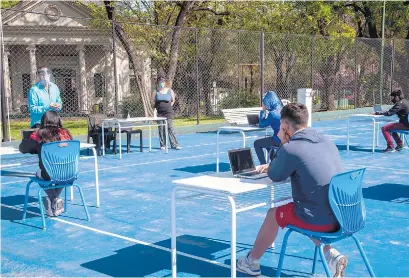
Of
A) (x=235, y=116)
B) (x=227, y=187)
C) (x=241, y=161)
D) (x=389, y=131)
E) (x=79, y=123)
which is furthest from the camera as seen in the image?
(x=79, y=123)

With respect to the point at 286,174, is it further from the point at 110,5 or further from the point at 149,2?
the point at 149,2

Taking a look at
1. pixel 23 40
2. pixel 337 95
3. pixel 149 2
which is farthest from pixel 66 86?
pixel 337 95

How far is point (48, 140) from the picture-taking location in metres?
6.55

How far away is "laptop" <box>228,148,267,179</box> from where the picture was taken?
15.1 feet

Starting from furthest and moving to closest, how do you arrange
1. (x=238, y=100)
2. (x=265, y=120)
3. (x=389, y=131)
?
1. (x=238, y=100)
2. (x=389, y=131)
3. (x=265, y=120)

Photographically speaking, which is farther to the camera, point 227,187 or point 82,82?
point 82,82

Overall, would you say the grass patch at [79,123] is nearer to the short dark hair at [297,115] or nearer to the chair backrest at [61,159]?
the chair backrest at [61,159]

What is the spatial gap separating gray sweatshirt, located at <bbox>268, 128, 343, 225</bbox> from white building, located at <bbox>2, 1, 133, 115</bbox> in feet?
86.7

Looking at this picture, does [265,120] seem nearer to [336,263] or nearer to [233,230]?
[336,263]

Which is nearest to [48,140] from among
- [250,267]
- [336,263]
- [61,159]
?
[61,159]

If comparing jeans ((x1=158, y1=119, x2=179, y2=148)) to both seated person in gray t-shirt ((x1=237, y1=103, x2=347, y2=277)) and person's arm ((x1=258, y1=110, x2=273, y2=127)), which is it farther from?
seated person in gray t-shirt ((x1=237, y1=103, x2=347, y2=277))

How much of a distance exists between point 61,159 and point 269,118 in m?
3.42

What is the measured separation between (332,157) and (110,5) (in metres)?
17.5

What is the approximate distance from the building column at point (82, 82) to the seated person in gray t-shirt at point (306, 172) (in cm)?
2468
